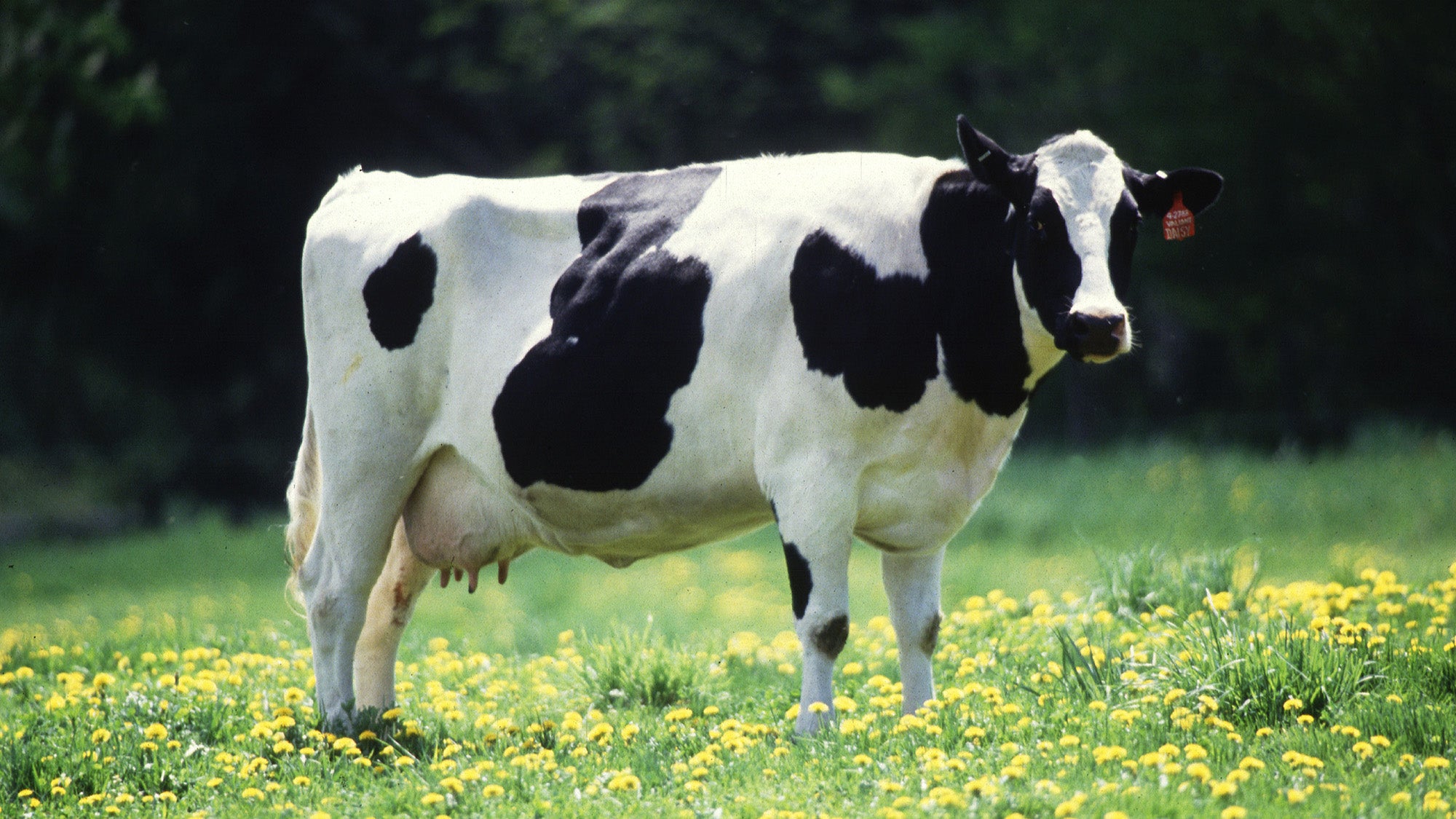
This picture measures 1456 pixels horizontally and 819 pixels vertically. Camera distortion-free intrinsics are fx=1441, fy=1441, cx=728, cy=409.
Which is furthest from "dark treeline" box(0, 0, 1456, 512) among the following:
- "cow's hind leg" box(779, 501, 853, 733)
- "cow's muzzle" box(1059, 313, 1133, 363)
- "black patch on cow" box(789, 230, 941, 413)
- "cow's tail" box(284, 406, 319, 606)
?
"cow's muzzle" box(1059, 313, 1133, 363)

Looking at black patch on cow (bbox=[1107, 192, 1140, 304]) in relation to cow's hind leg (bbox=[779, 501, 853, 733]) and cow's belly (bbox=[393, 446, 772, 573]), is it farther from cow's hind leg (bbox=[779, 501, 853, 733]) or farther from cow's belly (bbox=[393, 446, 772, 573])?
cow's belly (bbox=[393, 446, 772, 573])

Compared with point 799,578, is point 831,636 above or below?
below

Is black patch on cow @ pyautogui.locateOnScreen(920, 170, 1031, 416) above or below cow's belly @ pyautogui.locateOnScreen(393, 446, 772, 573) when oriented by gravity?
above

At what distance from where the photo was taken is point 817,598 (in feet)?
17.0

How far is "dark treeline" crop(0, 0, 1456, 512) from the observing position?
1870 centimetres

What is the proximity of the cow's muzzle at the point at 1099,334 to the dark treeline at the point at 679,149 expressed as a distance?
44.2 feet

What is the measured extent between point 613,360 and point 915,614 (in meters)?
1.52

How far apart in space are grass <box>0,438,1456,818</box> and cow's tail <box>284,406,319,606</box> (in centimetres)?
62

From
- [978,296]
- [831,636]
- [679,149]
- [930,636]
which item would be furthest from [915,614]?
[679,149]

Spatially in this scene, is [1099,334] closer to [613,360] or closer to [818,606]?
[818,606]

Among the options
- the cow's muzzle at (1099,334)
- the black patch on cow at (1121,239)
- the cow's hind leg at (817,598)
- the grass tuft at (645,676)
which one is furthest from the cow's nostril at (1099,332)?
the grass tuft at (645,676)

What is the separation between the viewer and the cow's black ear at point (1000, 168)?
5.02 metres

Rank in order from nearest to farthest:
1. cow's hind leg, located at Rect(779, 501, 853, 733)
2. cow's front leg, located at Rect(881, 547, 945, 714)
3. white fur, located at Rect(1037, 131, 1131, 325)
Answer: white fur, located at Rect(1037, 131, 1131, 325) < cow's hind leg, located at Rect(779, 501, 853, 733) < cow's front leg, located at Rect(881, 547, 945, 714)

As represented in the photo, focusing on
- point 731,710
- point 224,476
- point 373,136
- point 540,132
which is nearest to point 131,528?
point 224,476
